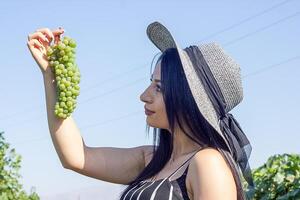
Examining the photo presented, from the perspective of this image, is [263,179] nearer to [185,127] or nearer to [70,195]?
[185,127]

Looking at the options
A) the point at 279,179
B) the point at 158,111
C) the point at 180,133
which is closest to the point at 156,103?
the point at 158,111

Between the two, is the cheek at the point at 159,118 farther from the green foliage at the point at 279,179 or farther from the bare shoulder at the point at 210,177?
the green foliage at the point at 279,179

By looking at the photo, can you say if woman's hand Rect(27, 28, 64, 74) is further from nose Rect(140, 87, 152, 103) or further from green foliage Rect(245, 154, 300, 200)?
green foliage Rect(245, 154, 300, 200)

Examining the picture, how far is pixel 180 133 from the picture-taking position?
240 cm

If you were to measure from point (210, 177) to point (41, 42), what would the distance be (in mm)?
843

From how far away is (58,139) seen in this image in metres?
2.58

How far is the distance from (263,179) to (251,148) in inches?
135

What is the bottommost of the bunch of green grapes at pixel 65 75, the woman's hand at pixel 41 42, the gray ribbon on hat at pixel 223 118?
the gray ribbon on hat at pixel 223 118

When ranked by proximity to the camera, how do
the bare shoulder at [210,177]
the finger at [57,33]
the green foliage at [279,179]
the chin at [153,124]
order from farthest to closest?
the green foliage at [279,179] → the finger at [57,33] → the chin at [153,124] → the bare shoulder at [210,177]

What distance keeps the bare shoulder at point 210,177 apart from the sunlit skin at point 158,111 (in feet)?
0.54

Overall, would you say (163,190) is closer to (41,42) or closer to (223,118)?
(223,118)

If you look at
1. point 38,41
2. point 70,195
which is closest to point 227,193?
point 38,41

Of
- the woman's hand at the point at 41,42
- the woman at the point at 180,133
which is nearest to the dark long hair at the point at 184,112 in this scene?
the woman at the point at 180,133

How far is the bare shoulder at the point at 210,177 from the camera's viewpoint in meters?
2.13
